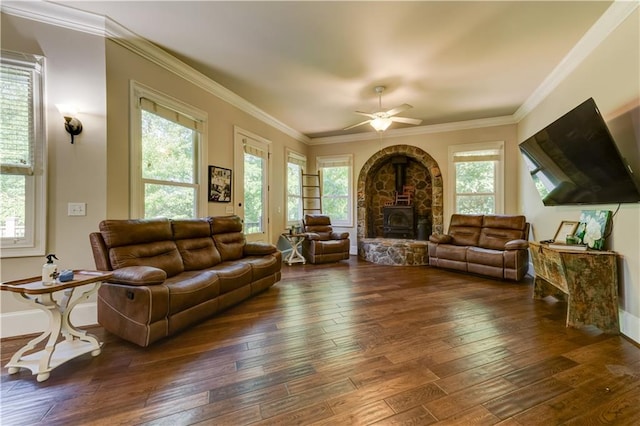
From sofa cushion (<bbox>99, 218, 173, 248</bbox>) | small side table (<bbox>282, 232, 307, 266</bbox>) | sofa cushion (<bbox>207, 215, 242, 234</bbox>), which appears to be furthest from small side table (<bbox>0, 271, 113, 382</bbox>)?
small side table (<bbox>282, 232, 307, 266</bbox>)

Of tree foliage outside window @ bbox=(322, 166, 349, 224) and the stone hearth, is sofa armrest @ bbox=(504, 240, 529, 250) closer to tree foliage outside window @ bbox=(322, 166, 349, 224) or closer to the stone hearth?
the stone hearth

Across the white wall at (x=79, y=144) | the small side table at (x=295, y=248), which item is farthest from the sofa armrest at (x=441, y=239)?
the white wall at (x=79, y=144)

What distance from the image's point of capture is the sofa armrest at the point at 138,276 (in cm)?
202

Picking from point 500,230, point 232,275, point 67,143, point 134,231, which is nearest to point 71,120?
point 67,143

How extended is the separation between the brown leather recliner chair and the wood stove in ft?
4.07

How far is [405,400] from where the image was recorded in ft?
4.89

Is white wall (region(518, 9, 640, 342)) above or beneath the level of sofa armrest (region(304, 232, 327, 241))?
above

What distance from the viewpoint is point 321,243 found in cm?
516

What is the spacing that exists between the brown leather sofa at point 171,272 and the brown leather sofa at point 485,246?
9.65 feet

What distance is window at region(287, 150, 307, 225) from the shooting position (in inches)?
236

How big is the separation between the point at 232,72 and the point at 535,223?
4987mm

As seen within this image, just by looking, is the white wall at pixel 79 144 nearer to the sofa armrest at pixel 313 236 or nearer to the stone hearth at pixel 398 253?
the sofa armrest at pixel 313 236

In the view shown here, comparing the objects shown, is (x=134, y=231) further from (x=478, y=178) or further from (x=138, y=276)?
(x=478, y=178)

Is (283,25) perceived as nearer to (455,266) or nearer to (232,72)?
(232,72)
